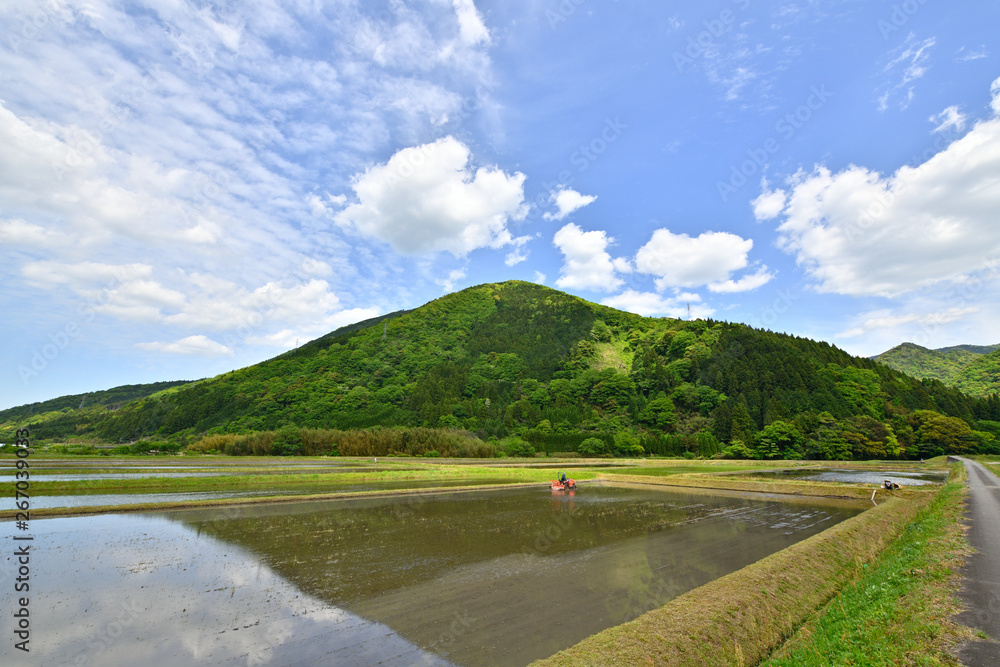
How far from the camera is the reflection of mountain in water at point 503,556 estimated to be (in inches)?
323

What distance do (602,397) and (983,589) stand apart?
12464 centimetres

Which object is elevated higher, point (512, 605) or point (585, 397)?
point (585, 397)

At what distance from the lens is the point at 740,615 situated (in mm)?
7801

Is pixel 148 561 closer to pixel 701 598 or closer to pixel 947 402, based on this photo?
pixel 701 598

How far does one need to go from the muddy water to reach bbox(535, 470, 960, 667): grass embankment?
1.14 meters

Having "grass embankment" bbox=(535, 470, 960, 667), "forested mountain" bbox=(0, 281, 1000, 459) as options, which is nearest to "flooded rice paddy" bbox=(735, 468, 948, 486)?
"grass embankment" bbox=(535, 470, 960, 667)

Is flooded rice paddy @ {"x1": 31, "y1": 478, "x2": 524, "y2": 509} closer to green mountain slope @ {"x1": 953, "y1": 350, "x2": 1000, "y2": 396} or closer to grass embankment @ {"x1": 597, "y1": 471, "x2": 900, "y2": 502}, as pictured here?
grass embankment @ {"x1": 597, "y1": 471, "x2": 900, "y2": 502}

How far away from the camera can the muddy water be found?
7184mm

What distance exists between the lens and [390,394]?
137125 mm

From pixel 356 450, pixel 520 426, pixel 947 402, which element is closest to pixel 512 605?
pixel 356 450

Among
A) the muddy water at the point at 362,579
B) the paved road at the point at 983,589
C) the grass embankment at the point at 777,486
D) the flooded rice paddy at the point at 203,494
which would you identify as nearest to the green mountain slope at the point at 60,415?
the flooded rice paddy at the point at 203,494

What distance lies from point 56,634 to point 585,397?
131482mm

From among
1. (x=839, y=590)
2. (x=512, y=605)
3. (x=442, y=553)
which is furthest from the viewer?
(x=442, y=553)

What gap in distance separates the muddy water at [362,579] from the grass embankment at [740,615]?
3.74 feet
